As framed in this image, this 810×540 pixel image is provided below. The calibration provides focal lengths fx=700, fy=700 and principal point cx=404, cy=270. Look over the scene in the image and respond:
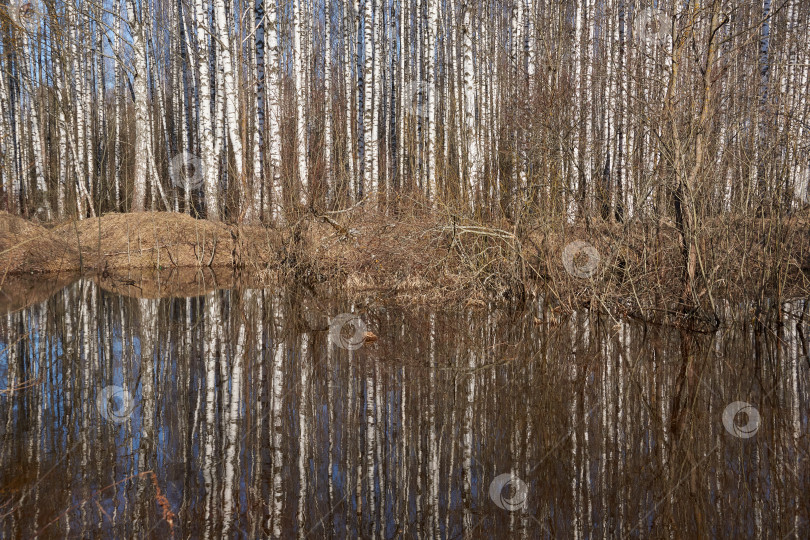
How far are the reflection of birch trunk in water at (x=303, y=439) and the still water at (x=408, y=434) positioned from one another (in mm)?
13

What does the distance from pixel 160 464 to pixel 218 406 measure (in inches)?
40.3

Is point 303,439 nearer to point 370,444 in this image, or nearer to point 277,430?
point 277,430

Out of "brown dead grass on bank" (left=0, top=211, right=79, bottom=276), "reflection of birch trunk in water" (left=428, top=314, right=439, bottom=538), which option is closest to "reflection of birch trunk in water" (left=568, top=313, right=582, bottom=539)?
"reflection of birch trunk in water" (left=428, top=314, right=439, bottom=538)

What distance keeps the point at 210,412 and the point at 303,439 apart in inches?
32.6

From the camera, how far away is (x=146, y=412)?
4434 millimetres

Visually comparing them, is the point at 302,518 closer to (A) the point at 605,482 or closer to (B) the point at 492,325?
(A) the point at 605,482

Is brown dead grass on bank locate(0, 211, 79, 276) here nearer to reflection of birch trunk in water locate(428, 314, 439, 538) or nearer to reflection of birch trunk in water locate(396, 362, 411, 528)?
reflection of birch trunk in water locate(428, 314, 439, 538)

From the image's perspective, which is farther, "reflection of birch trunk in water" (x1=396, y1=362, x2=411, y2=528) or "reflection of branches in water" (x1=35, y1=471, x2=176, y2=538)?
"reflection of birch trunk in water" (x1=396, y1=362, x2=411, y2=528)

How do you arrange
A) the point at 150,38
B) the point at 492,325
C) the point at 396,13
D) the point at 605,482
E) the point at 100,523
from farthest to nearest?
the point at 150,38 → the point at 396,13 → the point at 492,325 → the point at 605,482 → the point at 100,523

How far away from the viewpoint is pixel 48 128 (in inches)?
1005

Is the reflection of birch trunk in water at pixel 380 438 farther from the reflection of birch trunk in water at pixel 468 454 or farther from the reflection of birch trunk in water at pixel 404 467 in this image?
the reflection of birch trunk in water at pixel 468 454

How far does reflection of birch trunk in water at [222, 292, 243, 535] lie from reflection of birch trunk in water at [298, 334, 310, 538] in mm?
298

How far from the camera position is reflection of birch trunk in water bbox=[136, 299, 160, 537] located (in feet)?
10.1

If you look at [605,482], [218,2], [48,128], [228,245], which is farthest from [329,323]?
[48,128]
